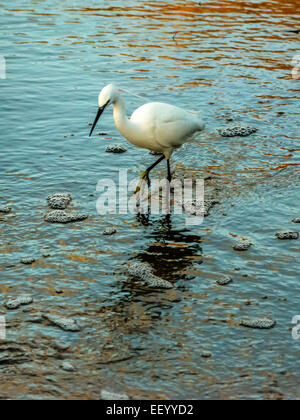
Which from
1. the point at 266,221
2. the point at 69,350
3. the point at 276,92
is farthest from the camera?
the point at 276,92

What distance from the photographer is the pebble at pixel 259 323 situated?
5598 mm

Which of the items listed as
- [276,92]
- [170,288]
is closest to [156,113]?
[170,288]

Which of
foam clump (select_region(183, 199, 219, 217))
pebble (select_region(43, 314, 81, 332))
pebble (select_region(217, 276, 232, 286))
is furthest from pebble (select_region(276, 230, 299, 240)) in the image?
pebble (select_region(43, 314, 81, 332))

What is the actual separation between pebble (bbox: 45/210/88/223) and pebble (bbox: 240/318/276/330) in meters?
2.64

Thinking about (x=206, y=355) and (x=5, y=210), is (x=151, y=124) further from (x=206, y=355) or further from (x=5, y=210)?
(x=206, y=355)

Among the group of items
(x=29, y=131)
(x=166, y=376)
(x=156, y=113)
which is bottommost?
(x=166, y=376)

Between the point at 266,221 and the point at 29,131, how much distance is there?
438 centimetres

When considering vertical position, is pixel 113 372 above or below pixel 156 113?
below

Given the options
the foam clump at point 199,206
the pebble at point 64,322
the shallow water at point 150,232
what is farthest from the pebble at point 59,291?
the foam clump at point 199,206

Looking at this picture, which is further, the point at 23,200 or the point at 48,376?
the point at 23,200

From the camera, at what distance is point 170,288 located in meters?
6.20

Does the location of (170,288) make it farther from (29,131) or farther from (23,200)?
(29,131)

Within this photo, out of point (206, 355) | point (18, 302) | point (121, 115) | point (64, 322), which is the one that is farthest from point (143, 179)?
point (206, 355)

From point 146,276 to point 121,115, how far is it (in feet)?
6.90
